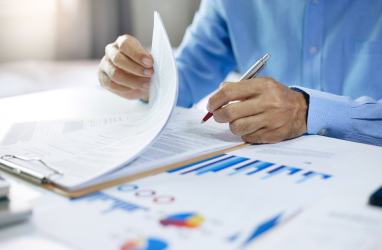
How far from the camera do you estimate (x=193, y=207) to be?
12.7 inches

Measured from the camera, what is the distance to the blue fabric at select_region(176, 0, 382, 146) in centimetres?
Answer: 66

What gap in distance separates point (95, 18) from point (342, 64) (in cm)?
163

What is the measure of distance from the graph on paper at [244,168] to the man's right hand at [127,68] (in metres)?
0.27

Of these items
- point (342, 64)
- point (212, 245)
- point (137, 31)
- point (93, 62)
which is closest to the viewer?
point (212, 245)

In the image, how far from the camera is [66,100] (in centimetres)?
94

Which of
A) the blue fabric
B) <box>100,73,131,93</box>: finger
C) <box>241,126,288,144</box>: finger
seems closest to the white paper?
<box>241,126,288,144</box>: finger

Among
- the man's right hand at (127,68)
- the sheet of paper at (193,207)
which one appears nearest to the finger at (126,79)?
the man's right hand at (127,68)

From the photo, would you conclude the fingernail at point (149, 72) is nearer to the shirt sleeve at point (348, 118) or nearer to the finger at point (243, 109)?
the finger at point (243, 109)

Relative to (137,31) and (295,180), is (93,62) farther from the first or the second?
(295,180)

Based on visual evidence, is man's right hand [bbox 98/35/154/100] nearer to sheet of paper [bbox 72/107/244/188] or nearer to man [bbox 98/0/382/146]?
Answer: man [bbox 98/0/382/146]

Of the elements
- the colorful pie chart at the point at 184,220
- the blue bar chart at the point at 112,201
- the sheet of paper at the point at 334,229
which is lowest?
the blue bar chart at the point at 112,201

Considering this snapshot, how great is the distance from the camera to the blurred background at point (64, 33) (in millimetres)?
1679

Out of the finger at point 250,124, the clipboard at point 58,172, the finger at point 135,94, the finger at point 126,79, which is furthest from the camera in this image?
the finger at point 135,94

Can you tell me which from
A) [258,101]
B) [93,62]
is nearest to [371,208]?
[258,101]
